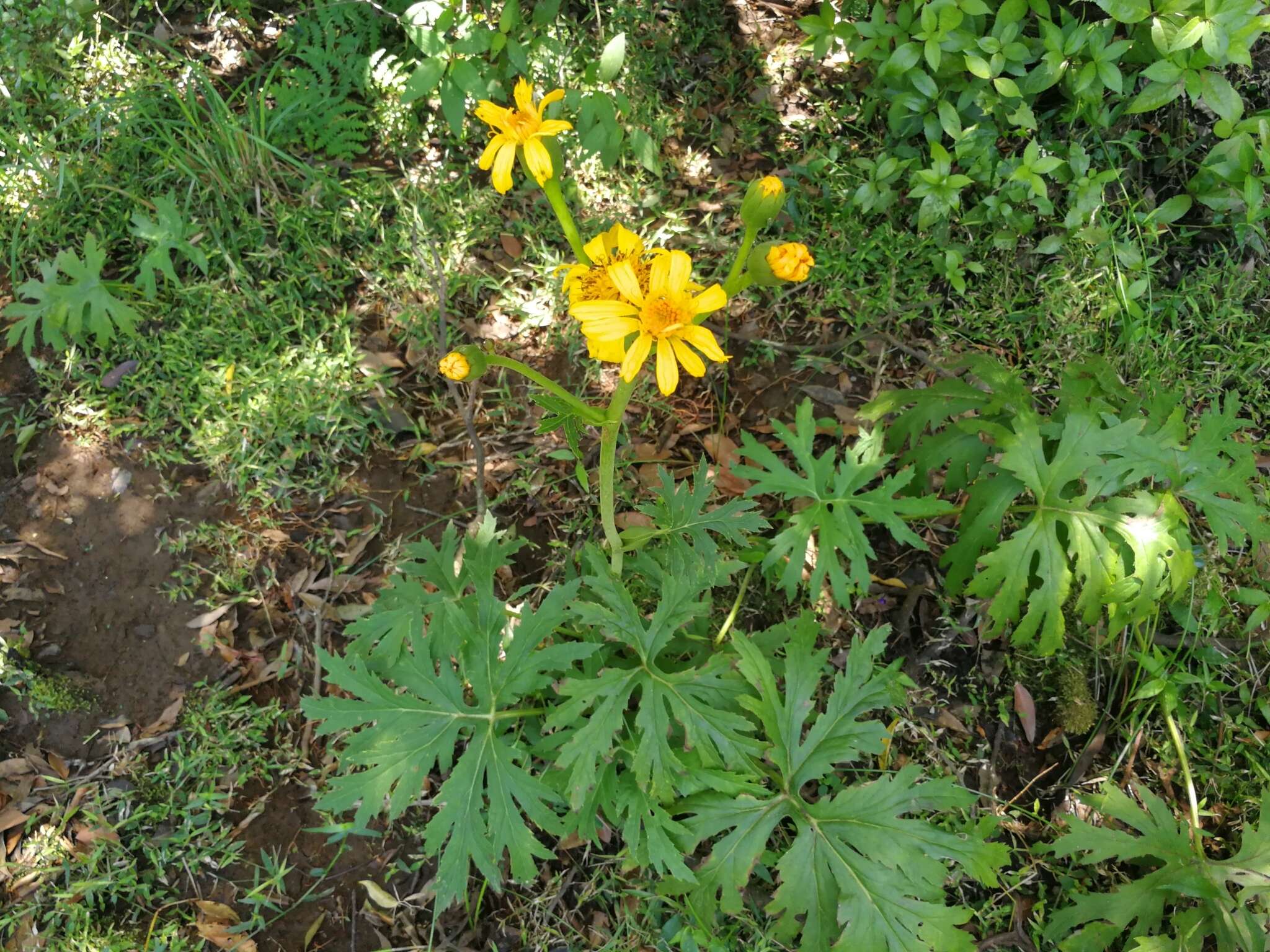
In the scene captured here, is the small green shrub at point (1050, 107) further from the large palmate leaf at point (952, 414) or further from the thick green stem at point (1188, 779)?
the thick green stem at point (1188, 779)

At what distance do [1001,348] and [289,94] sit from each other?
9.35ft

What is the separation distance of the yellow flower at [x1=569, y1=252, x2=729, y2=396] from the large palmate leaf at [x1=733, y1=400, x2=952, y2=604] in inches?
26.8

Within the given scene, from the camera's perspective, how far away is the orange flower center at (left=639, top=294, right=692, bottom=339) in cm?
172

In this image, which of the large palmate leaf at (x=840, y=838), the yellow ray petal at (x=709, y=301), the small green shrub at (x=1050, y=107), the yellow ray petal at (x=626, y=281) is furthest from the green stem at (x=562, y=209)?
the small green shrub at (x=1050, y=107)

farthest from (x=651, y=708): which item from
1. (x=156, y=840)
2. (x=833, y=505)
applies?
(x=156, y=840)

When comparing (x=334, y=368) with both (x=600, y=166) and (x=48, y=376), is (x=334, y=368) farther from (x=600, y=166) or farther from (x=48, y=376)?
(x=600, y=166)

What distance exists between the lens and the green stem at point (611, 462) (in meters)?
1.93

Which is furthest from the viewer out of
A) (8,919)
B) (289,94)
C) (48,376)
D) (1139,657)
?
(289,94)

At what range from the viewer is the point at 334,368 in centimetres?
307

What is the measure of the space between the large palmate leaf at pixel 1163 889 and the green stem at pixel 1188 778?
1.1 inches

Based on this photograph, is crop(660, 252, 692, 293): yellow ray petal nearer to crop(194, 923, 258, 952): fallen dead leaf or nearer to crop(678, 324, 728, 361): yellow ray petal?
crop(678, 324, 728, 361): yellow ray petal

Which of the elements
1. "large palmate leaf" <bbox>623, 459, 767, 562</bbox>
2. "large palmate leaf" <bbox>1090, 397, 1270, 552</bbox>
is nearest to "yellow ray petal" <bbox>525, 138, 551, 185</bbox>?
"large palmate leaf" <bbox>623, 459, 767, 562</bbox>

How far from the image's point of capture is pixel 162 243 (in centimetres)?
306

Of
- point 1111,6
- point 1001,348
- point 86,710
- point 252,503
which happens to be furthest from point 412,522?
point 1111,6
